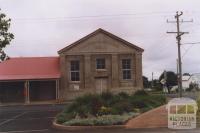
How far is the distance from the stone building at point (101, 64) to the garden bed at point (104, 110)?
2679 centimetres

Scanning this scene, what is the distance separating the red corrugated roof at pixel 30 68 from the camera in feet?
189

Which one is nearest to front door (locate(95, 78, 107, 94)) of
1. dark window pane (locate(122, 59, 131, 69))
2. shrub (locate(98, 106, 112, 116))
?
dark window pane (locate(122, 59, 131, 69))

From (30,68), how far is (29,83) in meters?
2.45

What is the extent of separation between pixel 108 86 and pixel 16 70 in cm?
1081

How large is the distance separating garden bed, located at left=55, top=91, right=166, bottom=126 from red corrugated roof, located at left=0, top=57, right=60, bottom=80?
28487 millimetres

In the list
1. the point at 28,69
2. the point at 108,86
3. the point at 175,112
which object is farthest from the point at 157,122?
the point at 28,69

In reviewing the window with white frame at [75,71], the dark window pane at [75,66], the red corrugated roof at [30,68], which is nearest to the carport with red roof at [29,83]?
the red corrugated roof at [30,68]

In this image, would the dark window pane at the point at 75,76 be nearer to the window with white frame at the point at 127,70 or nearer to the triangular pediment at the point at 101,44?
the triangular pediment at the point at 101,44

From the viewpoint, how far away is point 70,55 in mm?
57375

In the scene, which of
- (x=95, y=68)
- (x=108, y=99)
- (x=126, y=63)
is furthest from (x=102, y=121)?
(x=126, y=63)

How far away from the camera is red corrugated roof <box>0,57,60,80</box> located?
57.5m

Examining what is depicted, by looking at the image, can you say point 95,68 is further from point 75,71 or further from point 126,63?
point 126,63

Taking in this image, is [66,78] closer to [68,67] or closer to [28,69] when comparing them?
[68,67]

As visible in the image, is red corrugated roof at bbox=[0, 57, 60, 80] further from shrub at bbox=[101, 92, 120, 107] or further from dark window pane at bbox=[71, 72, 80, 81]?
shrub at bbox=[101, 92, 120, 107]
